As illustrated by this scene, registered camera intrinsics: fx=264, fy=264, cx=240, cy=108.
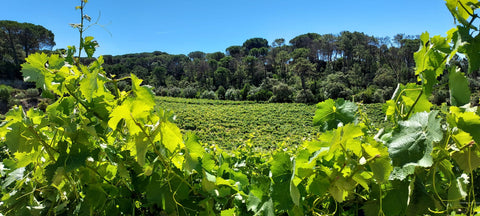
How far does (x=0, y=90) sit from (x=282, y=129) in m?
27.5

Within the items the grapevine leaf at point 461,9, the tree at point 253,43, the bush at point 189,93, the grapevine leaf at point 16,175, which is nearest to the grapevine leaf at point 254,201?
the grapevine leaf at point 461,9

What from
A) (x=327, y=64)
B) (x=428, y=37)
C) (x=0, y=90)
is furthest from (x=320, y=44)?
(x=428, y=37)

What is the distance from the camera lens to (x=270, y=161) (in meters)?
0.60

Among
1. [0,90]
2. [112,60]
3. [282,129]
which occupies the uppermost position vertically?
[112,60]

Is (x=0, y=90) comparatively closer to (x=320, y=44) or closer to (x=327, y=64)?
(x=327, y=64)

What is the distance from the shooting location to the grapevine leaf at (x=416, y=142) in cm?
43

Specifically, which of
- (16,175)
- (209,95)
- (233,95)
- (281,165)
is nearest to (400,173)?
(281,165)

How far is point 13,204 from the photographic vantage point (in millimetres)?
746

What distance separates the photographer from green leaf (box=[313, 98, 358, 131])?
0.75 meters

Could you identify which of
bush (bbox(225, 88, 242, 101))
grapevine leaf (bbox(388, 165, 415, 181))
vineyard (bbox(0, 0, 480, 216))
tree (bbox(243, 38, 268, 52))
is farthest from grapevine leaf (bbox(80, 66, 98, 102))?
tree (bbox(243, 38, 268, 52))

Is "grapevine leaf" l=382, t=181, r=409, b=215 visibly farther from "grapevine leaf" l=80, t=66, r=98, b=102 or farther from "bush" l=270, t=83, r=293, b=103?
"bush" l=270, t=83, r=293, b=103

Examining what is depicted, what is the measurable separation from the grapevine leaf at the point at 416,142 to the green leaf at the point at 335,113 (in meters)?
0.29

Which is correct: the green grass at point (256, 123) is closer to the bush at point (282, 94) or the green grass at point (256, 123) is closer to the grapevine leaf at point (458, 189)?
the bush at point (282, 94)

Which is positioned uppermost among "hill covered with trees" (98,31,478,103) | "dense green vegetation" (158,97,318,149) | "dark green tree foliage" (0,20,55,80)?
"dark green tree foliage" (0,20,55,80)
